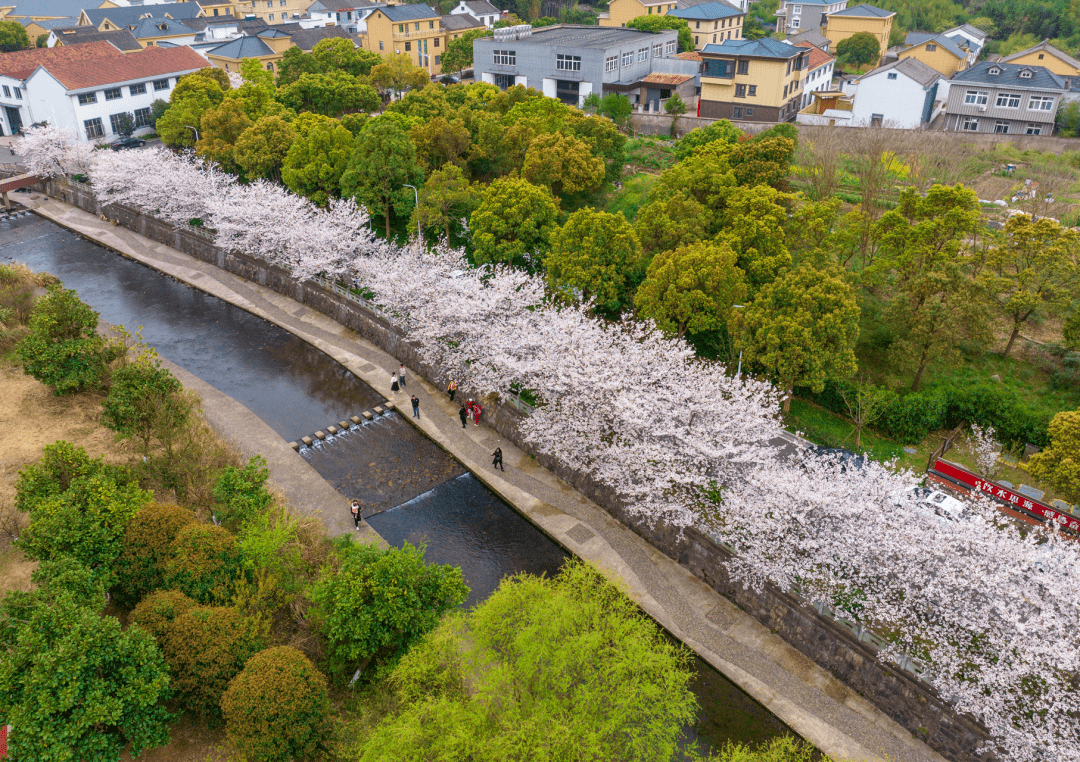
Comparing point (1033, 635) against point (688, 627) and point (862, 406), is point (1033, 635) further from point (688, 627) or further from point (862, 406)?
point (862, 406)

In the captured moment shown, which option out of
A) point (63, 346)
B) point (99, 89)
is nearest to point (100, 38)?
point (99, 89)

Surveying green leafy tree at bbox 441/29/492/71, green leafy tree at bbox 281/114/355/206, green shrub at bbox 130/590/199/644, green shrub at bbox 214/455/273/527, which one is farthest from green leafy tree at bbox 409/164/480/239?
green leafy tree at bbox 441/29/492/71

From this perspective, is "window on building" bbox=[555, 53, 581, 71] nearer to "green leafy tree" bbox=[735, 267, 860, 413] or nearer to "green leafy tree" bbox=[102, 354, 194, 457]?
"green leafy tree" bbox=[735, 267, 860, 413]

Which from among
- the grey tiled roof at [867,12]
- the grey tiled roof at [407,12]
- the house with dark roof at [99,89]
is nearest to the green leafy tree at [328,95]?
the house with dark roof at [99,89]

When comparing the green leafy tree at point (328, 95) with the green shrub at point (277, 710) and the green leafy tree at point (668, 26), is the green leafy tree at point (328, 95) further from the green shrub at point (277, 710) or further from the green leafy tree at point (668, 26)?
the green shrub at point (277, 710)

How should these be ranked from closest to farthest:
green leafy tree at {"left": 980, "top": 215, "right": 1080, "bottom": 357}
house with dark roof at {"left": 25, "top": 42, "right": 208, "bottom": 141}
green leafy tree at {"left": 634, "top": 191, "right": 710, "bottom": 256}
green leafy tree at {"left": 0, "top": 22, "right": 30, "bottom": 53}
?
1. green leafy tree at {"left": 980, "top": 215, "right": 1080, "bottom": 357}
2. green leafy tree at {"left": 634, "top": 191, "right": 710, "bottom": 256}
3. house with dark roof at {"left": 25, "top": 42, "right": 208, "bottom": 141}
4. green leafy tree at {"left": 0, "top": 22, "right": 30, "bottom": 53}
